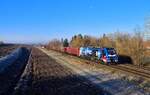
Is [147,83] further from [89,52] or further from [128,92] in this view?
[89,52]

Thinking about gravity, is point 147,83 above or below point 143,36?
below

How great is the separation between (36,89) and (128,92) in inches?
212

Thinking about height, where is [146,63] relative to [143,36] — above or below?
below

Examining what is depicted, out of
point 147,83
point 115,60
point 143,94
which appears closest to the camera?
point 143,94

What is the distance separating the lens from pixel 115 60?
3828cm

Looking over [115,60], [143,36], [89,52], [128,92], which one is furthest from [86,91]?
[89,52]

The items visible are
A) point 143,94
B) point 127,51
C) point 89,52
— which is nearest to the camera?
point 143,94

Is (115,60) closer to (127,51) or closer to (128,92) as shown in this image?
(127,51)

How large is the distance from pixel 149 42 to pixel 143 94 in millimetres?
26669

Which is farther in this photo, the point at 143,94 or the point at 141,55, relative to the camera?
the point at 141,55

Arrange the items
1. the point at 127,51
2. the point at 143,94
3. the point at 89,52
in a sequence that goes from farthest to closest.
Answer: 1. the point at 89,52
2. the point at 127,51
3. the point at 143,94

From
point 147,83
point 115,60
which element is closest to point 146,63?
point 115,60

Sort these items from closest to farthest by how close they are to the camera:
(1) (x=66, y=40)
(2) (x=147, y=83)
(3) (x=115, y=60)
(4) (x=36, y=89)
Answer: (4) (x=36, y=89), (2) (x=147, y=83), (3) (x=115, y=60), (1) (x=66, y=40)

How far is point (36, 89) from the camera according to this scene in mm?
17281
